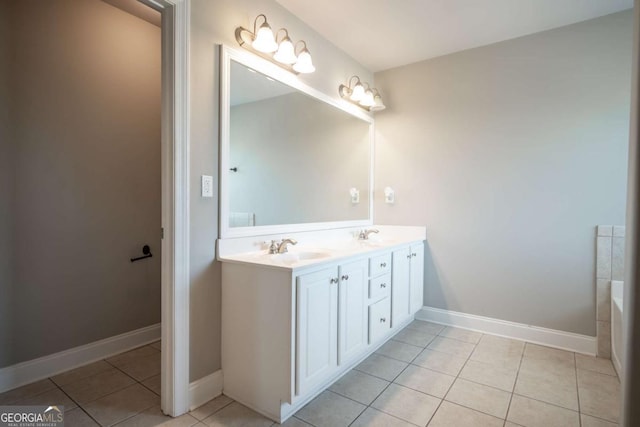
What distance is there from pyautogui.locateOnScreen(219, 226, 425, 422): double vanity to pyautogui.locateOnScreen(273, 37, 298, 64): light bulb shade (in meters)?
1.21

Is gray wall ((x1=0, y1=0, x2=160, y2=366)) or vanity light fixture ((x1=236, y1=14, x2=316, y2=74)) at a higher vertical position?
vanity light fixture ((x1=236, y1=14, x2=316, y2=74))

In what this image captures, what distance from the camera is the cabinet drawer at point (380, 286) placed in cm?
219

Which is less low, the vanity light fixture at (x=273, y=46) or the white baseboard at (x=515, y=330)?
the vanity light fixture at (x=273, y=46)

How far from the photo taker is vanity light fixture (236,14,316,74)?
191cm

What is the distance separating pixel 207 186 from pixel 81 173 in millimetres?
1091

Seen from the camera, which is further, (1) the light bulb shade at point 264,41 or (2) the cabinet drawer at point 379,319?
(2) the cabinet drawer at point 379,319

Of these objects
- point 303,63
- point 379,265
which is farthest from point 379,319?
point 303,63

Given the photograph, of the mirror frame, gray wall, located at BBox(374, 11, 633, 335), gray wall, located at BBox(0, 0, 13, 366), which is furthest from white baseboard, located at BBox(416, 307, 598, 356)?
gray wall, located at BBox(0, 0, 13, 366)

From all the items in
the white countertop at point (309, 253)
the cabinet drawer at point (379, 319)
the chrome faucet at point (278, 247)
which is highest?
the chrome faucet at point (278, 247)

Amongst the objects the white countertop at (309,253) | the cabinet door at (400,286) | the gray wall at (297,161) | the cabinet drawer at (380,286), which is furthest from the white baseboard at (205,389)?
the cabinet door at (400,286)

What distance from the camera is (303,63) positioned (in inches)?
86.0

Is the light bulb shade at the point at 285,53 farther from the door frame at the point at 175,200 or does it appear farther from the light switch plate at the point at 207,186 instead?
the light switch plate at the point at 207,186
